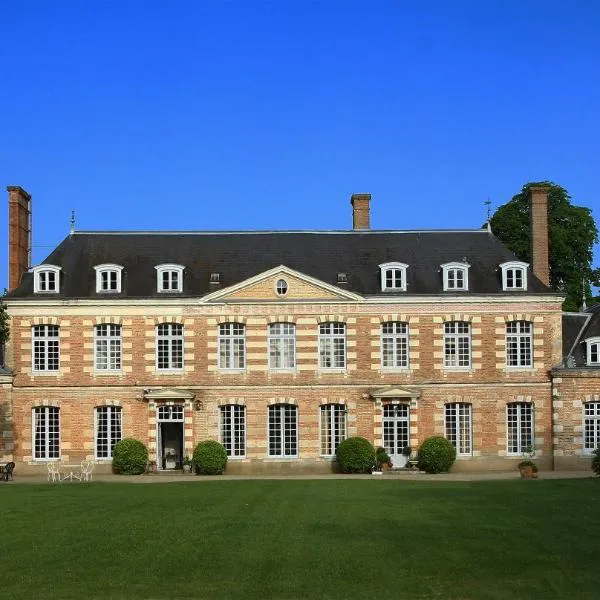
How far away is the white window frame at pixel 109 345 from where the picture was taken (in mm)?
42844

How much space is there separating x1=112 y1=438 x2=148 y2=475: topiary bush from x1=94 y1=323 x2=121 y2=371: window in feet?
9.96

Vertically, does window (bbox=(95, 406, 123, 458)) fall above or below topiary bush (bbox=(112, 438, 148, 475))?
above

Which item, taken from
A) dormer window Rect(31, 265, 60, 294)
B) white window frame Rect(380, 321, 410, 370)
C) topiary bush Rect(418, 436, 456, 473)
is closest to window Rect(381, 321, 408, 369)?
white window frame Rect(380, 321, 410, 370)

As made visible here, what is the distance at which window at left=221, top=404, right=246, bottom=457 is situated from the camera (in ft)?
140

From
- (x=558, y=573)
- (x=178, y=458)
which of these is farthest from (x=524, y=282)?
(x=558, y=573)

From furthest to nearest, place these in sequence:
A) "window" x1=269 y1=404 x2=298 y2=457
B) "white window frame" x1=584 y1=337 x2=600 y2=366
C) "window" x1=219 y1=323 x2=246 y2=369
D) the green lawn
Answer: "white window frame" x1=584 y1=337 x2=600 y2=366 → "window" x1=219 y1=323 x2=246 y2=369 → "window" x1=269 y1=404 x2=298 y2=457 → the green lawn

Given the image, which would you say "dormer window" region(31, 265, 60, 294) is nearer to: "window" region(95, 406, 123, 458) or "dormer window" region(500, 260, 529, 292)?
"window" region(95, 406, 123, 458)

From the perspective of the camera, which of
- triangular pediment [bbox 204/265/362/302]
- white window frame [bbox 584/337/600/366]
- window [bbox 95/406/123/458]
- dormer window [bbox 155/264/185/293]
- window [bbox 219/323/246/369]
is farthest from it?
white window frame [bbox 584/337/600/366]

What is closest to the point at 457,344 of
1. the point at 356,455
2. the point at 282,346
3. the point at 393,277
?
the point at 393,277

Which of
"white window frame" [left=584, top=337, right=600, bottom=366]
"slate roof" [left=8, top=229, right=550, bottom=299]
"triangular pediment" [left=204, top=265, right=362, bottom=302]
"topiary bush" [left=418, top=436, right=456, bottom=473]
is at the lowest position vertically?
"topiary bush" [left=418, top=436, right=456, bottom=473]

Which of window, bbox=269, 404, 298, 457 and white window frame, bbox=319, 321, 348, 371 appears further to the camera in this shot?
white window frame, bbox=319, 321, 348, 371

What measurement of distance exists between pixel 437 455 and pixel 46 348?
1513cm

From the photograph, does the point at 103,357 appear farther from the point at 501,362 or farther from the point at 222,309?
the point at 501,362

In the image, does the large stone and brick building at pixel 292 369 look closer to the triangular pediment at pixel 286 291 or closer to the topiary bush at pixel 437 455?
the triangular pediment at pixel 286 291
